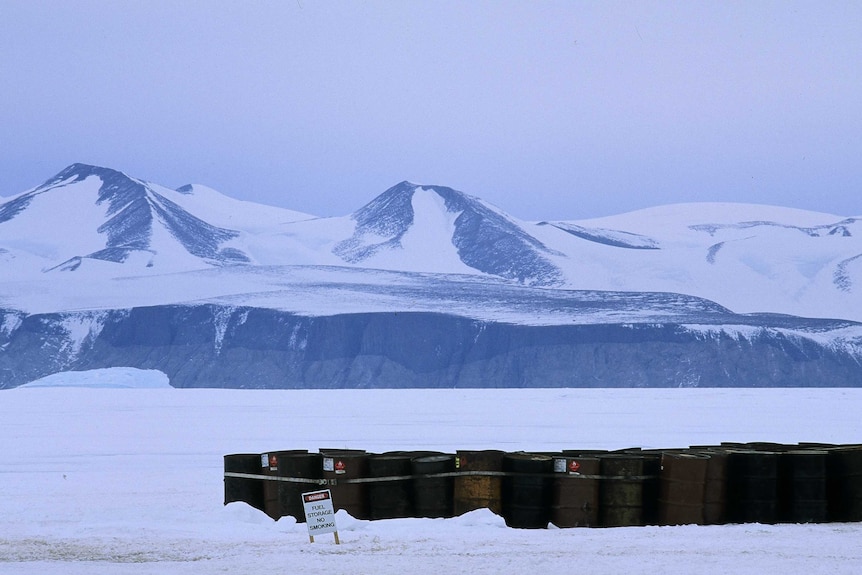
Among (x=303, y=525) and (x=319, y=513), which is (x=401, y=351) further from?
(x=319, y=513)

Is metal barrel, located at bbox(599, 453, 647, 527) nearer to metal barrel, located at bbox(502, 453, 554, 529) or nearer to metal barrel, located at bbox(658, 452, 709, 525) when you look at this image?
metal barrel, located at bbox(658, 452, 709, 525)

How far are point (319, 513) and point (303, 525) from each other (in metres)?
2.35

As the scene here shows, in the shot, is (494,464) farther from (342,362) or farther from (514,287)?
(514,287)

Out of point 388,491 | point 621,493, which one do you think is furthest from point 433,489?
point 621,493

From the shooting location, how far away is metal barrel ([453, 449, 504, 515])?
608 inches

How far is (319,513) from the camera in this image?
43.5 feet

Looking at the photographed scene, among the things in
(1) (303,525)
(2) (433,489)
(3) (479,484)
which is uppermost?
(3) (479,484)

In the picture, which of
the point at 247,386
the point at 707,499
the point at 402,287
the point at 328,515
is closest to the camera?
the point at 328,515

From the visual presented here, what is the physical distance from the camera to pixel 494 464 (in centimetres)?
1547

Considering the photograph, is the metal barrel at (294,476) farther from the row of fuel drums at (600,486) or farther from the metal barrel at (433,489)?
the metal barrel at (433,489)

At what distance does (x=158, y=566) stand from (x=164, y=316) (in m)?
149

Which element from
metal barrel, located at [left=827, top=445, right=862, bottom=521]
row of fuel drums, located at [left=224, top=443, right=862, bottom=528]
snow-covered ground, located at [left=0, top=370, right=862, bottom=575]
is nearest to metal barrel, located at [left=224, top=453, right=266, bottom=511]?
snow-covered ground, located at [left=0, top=370, right=862, bottom=575]

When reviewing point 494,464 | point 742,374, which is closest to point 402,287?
point 742,374

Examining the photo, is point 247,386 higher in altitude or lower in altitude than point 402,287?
lower
